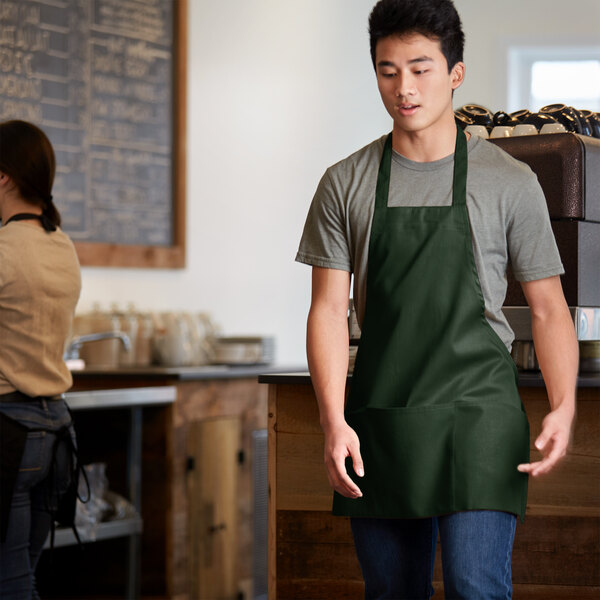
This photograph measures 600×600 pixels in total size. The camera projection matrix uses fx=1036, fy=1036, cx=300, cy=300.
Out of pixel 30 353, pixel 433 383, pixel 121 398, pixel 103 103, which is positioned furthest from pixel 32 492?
pixel 103 103

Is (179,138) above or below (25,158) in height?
above

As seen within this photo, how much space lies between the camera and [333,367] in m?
1.61

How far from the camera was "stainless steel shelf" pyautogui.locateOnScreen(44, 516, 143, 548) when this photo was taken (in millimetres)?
3223

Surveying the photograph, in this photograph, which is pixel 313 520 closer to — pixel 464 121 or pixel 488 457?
pixel 488 457

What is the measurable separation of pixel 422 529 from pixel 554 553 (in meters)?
0.51

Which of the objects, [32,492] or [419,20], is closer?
[419,20]

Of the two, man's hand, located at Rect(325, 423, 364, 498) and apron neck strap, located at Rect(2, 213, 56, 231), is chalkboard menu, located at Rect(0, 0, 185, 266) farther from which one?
man's hand, located at Rect(325, 423, 364, 498)

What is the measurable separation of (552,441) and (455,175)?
1.40ft

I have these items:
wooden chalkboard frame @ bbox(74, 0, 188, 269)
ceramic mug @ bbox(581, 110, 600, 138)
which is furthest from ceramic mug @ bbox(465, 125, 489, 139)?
wooden chalkboard frame @ bbox(74, 0, 188, 269)

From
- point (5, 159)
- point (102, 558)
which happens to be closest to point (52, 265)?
point (5, 159)

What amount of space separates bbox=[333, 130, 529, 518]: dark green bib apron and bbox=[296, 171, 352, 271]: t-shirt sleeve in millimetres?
52

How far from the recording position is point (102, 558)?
3.71 metres

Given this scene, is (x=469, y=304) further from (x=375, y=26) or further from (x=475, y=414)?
(x=375, y=26)

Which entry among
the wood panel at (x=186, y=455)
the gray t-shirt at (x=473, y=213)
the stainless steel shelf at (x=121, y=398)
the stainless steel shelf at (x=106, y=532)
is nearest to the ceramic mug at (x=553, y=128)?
the gray t-shirt at (x=473, y=213)
